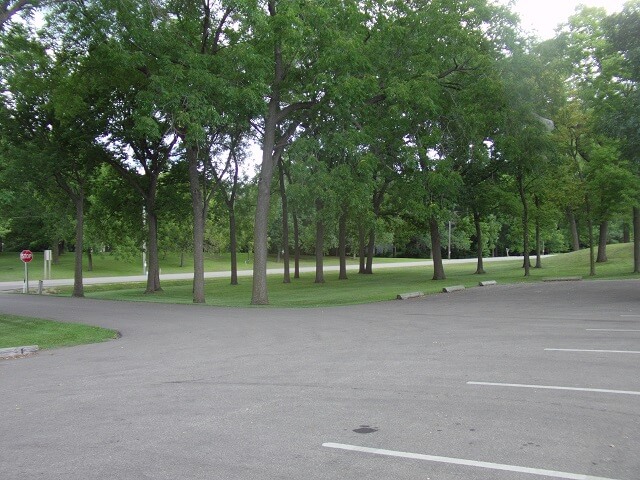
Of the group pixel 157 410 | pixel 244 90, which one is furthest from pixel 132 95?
pixel 157 410

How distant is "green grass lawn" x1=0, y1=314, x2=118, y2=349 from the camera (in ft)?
42.6

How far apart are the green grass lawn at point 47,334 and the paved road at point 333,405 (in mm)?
1078

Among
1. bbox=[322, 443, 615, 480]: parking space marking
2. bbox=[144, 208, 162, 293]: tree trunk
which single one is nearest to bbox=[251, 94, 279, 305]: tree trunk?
bbox=[144, 208, 162, 293]: tree trunk

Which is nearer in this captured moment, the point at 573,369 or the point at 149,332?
the point at 573,369

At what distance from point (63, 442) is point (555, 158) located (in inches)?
1165

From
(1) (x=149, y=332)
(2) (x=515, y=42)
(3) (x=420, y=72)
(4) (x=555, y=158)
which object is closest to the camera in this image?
(1) (x=149, y=332)

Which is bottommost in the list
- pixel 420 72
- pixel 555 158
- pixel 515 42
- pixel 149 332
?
pixel 149 332

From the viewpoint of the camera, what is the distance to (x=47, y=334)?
46.8 ft

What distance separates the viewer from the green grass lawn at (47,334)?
42.6 feet

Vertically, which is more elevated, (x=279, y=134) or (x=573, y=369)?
(x=279, y=134)

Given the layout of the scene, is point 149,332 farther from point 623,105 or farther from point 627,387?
point 623,105

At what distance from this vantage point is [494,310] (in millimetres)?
16984

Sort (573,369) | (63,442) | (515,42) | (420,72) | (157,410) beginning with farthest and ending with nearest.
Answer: (515,42) < (420,72) < (573,369) < (157,410) < (63,442)

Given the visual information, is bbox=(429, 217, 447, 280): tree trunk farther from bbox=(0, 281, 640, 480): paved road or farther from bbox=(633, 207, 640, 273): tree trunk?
bbox=(0, 281, 640, 480): paved road
